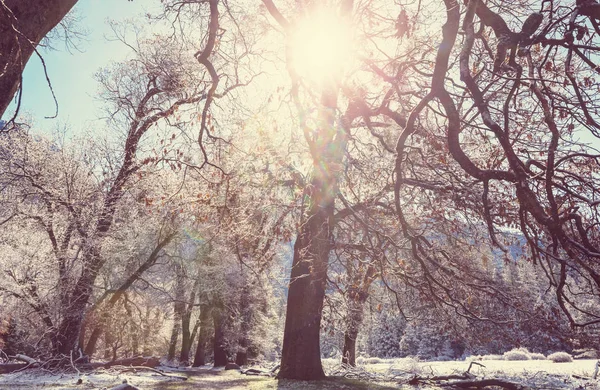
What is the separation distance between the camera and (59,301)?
13.6 m

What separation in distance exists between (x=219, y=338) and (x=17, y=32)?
20.2 metres

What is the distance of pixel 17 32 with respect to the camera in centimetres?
268

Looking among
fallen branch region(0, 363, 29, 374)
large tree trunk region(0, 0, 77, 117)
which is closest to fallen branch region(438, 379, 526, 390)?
large tree trunk region(0, 0, 77, 117)

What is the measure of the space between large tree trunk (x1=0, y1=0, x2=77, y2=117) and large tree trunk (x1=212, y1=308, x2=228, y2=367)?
19.3 metres

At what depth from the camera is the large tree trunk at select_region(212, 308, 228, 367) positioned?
20750 mm

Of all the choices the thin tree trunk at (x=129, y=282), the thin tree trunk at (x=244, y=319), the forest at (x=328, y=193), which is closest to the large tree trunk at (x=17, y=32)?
the forest at (x=328, y=193)

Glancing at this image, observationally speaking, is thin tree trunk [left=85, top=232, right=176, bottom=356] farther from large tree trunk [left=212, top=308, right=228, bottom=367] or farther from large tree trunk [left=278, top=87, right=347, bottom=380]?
large tree trunk [left=278, top=87, right=347, bottom=380]

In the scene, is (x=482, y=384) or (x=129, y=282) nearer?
(x=482, y=384)

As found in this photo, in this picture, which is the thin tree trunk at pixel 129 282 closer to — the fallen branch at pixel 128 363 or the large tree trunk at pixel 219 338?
the fallen branch at pixel 128 363

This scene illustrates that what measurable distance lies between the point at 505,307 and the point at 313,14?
22.4 ft

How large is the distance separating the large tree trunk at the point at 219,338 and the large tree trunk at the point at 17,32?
1927 centimetres

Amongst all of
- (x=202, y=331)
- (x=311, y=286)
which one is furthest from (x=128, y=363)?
(x=311, y=286)

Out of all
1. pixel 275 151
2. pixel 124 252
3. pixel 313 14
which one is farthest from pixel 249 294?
pixel 313 14

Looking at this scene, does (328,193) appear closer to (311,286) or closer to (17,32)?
(311,286)
